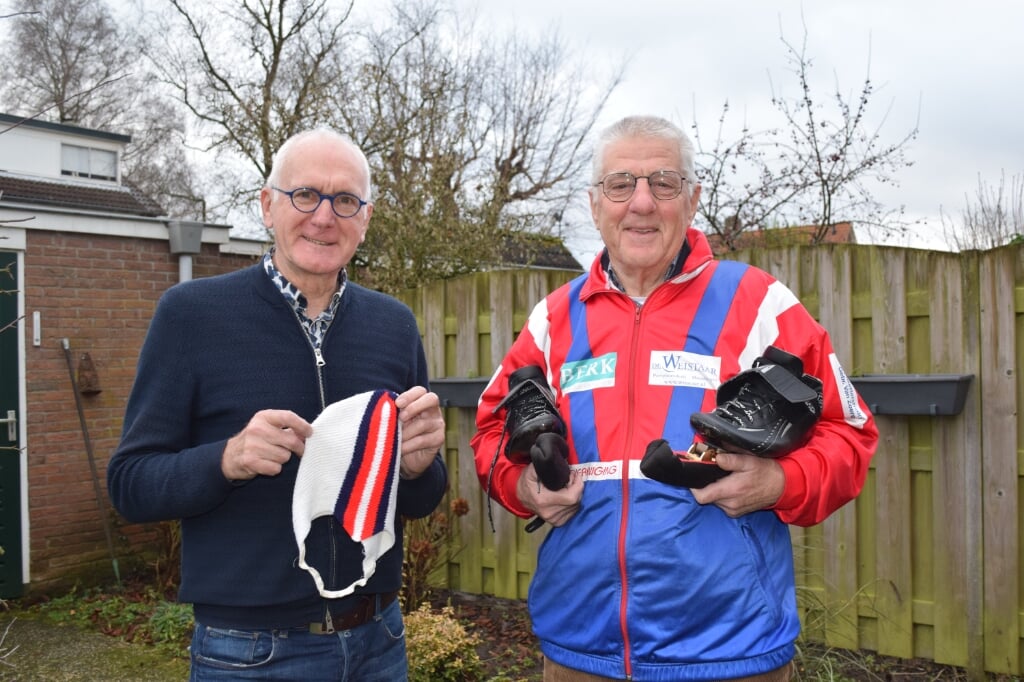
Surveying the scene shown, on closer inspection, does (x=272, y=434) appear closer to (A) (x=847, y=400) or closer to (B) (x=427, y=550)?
(A) (x=847, y=400)

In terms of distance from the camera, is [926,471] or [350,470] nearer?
[350,470]

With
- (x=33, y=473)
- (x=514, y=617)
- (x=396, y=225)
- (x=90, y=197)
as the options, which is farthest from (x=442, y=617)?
(x=90, y=197)

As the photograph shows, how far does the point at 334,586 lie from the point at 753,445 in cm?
109

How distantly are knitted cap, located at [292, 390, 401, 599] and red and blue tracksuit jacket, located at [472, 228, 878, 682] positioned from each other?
0.48 m

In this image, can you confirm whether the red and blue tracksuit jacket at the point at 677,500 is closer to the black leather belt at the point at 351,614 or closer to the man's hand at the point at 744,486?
the man's hand at the point at 744,486

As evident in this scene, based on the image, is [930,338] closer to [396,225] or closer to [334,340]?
[334,340]

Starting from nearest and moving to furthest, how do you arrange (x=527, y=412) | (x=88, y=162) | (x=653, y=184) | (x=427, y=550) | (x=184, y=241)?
(x=527, y=412) < (x=653, y=184) < (x=427, y=550) < (x=184, y=241) < (x=88, y=162)

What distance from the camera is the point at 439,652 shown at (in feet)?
14.3

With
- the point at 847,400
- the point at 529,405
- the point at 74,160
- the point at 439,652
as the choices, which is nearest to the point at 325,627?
the point at 529,405

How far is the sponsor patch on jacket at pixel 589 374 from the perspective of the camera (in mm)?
2248

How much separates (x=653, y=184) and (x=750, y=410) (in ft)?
2.28

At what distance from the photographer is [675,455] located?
1.99 meters

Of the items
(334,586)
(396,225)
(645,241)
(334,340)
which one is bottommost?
(334,586)

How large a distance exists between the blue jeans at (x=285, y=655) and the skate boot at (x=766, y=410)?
1.06 metres
